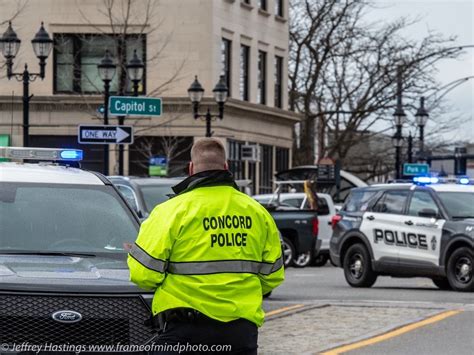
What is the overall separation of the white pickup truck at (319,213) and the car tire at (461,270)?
1017 centimetres

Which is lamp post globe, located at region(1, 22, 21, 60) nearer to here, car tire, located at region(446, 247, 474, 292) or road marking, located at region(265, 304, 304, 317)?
car tire, located at region(446, 247, 474, 292)

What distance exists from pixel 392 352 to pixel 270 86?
41529mm

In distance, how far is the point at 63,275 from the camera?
27.8ft

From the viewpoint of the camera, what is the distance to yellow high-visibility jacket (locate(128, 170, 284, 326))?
6.81 m

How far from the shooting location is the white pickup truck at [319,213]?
30.9 meters

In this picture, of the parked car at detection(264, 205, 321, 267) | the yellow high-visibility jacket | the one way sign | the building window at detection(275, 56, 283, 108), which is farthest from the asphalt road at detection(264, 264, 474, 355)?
the building window at detection(275, 56, 283, 108)

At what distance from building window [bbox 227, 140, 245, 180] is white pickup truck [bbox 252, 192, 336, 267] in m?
16.3

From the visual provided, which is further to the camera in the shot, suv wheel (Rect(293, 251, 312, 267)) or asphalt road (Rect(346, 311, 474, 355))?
suv wheel (Rect(293, 251, 312, 267))

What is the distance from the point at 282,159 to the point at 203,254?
4923cm

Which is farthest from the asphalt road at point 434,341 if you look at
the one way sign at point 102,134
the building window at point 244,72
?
the building window at point 244,72

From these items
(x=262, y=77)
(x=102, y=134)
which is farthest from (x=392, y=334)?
(x=262, y=77)

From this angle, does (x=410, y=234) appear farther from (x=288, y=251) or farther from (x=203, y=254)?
(x=203, y=254)

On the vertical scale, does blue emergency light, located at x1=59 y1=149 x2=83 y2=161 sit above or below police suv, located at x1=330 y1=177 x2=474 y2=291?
above

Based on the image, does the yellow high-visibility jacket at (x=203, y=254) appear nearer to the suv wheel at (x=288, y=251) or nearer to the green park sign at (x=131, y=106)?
the green park sign at (x=131, y=106)
